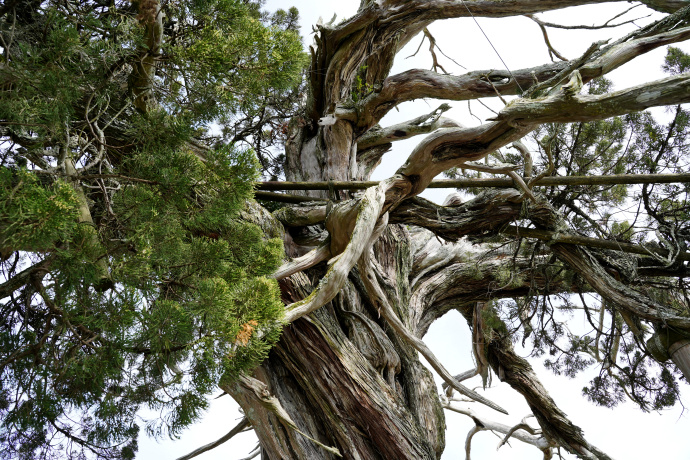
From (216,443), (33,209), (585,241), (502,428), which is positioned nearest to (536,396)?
(502,428)

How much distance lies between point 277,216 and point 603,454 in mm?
2754

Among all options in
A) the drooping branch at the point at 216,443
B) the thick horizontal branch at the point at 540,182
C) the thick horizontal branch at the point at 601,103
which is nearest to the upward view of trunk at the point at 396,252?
the thick horizontal branch at the point at 601,103

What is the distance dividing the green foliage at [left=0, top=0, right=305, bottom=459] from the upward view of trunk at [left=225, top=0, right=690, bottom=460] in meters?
0.52

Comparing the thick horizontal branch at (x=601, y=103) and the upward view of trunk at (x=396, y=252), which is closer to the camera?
the thick horizontal branch at (x=601, y=103)

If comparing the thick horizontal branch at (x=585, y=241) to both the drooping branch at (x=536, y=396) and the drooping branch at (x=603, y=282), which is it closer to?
the drooping branch at (x=603, y=282)

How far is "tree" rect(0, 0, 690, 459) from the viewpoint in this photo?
1573 millimetres

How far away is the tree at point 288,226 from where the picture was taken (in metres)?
1.57

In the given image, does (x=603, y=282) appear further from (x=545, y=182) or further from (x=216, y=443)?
(x=216, y=443)

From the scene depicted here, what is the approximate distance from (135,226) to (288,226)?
60.3 inches

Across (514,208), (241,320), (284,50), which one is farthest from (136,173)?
(514,208)

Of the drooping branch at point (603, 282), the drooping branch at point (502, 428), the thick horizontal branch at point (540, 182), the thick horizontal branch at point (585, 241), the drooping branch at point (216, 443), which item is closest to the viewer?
the thick horizontal branch at point (540, 182)

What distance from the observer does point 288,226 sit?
3201 millimetres

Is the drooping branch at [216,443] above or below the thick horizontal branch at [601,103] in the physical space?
above

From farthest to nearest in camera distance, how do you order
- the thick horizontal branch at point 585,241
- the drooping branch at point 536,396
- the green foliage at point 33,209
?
the drooping branch at point 536,396 < the thick horizontal branch at point 585,241 < the green foliage at point 33,209
